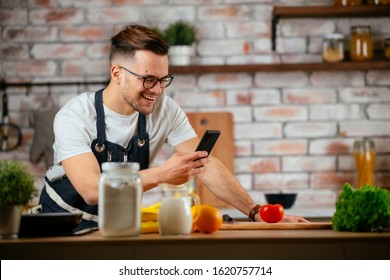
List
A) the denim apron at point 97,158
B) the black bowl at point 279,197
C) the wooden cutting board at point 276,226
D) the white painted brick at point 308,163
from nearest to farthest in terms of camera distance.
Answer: the wooden cutting board at point 276,226
the denim apron at point 97,158
the black bowl at point 279,197
the white painted brick at point 308,163

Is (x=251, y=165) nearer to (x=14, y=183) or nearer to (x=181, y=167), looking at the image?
(x=181, y=167)

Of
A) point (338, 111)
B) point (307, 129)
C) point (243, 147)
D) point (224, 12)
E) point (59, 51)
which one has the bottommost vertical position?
point (243, 147)

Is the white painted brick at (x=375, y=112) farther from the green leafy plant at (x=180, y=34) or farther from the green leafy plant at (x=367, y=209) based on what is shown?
the green leafy plant at (x=367, y=209)

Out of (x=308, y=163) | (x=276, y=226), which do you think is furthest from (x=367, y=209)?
(x=308, y=163)

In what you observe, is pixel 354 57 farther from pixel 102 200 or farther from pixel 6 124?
pixel 102 200

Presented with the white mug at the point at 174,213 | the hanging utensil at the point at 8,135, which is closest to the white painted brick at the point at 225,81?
the hanging utensil at the point at 8,135

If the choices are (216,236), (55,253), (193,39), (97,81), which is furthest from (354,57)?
(55,253)

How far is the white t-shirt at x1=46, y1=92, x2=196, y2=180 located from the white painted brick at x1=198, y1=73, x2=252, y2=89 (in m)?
1.19

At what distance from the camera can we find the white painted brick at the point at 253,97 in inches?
159

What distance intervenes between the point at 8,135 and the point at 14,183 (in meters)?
2.40

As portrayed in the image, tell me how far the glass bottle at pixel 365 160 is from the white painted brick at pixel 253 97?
54cm

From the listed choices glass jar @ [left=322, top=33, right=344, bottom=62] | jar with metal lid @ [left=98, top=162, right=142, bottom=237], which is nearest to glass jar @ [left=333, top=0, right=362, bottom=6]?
glass jar @ [left=322, top=33, right=344, bottom=62]

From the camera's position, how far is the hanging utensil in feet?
13.2

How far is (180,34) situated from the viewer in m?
3.91
